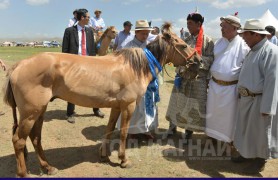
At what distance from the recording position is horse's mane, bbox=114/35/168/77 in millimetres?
4352

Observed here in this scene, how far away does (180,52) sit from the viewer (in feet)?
14.8

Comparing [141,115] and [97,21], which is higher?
[97,21]

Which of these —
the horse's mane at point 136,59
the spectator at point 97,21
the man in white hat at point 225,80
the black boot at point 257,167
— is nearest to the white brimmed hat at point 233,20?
the man in white hat at point 225,80

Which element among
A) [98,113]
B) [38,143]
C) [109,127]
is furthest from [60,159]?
[98,113]

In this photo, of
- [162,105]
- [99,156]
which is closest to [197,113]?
[99,156]

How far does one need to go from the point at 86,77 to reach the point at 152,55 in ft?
3.76

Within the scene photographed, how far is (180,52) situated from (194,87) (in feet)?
2.74

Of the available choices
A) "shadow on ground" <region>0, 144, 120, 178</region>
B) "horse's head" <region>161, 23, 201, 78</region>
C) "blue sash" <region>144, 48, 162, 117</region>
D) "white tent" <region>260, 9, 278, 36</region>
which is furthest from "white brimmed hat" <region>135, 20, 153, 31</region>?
"white tent" <region>260, 9, 278, 36</region>

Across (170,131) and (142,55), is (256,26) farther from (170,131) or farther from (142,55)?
(170,131)

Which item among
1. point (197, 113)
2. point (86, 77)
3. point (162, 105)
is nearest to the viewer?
point (86, 77)

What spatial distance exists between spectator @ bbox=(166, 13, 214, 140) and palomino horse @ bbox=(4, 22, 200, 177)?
406mm

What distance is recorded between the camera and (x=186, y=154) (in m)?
5.12

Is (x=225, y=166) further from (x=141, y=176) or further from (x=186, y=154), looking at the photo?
(x=141, y=176)

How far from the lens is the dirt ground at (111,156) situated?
14.3ft
